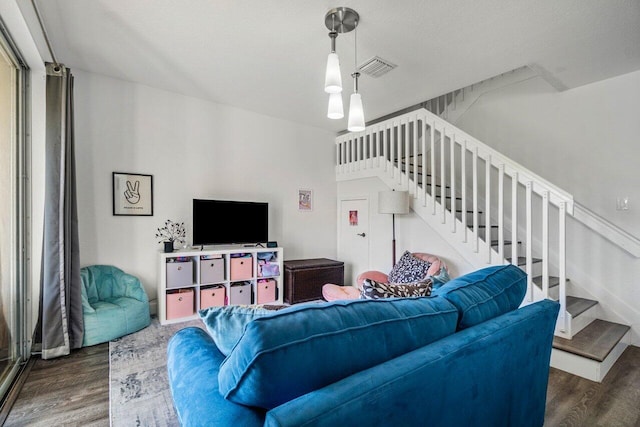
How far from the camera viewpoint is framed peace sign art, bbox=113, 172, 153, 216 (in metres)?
3.32

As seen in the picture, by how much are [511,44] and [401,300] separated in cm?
260

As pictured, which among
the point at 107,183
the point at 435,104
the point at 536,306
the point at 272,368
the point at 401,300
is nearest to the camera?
the point at 272,368

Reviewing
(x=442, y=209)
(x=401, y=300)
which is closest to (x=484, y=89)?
(x=442, y=209)

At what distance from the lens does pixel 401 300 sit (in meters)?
1.12

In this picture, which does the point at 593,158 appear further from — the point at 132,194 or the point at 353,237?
the point at 132,194

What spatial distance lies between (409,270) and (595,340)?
5.34ft

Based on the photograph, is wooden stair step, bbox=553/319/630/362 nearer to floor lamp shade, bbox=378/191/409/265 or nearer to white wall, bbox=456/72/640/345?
white wall, bbox=456/72/640/345

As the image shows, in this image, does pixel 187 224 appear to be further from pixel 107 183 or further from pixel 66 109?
pixel 66 109

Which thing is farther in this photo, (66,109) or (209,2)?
(66,109)

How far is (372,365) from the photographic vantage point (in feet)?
2.98

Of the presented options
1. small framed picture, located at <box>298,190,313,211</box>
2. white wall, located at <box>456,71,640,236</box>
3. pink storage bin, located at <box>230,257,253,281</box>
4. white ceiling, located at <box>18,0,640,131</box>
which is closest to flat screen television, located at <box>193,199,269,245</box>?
pink storage bin, located at <box>230,257,253,281</box>

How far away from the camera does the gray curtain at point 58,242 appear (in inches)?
98.4

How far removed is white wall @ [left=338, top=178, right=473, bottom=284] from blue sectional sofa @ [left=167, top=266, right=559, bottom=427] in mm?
2153

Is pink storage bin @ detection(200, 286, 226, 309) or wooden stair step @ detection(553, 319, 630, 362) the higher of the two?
pink storage bin @ detection(200, 286, 226, 309)
